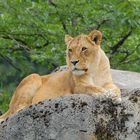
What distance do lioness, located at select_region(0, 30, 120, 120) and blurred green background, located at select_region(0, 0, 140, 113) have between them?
5.35m

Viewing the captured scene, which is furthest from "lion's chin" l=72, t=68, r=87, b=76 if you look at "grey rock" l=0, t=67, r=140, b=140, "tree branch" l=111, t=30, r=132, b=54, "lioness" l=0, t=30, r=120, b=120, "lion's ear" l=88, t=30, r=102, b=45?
Result: "tree branch" l=111, t=30, r=132, b=54

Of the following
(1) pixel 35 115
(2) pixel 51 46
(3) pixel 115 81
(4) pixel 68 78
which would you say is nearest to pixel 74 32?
(2) pixel 51 46

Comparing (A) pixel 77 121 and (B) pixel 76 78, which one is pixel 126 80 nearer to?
(B) pixel 76 78

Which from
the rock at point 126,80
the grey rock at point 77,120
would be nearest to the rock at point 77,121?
the grey rock at point 77,120

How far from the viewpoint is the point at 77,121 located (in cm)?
652

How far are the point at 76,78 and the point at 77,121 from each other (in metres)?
1.49

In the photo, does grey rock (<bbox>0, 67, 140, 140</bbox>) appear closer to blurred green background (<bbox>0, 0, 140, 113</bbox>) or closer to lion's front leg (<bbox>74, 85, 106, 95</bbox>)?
lion's front leg (<bbox>74, 85, 106, 95</bbox>)

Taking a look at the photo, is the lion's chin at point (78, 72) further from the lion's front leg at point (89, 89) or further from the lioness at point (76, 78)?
the lion's front leg at point (89, 89)

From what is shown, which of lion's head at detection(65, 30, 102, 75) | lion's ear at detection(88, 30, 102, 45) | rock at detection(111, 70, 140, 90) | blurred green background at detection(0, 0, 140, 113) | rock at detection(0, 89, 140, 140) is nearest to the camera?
rock at detection(0, 89, 140, 140)

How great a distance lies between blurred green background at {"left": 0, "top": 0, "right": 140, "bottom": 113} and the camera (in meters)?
14.0

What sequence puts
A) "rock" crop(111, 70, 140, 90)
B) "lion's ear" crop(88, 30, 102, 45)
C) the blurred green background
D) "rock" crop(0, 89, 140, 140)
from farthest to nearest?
1. the blurred green background
2. "rock" crop(111, 70, 140, 90)
3. "lion's ear" crop(88, 30, 102, 45)
4. "rock" crop(0, 89, 140, 140)

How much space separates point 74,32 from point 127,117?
7769mm

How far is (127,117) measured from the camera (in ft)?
21.7

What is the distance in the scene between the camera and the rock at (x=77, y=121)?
6520 millimetres
